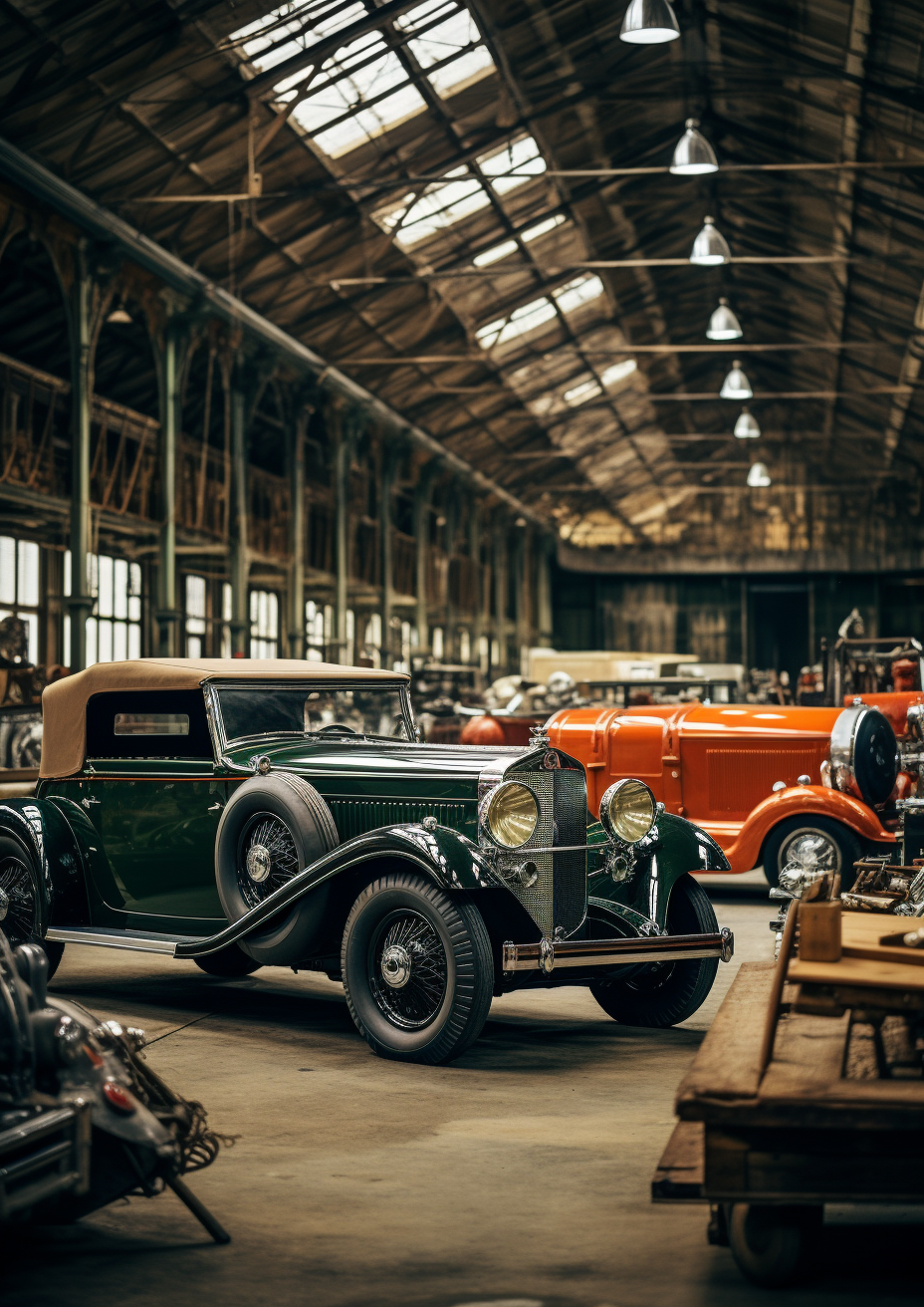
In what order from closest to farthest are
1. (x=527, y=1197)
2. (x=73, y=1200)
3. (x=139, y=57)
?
(x=73, y=1200)
(x=527, y=1197)
(x=139, y=57)

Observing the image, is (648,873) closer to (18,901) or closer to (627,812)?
(627,812)

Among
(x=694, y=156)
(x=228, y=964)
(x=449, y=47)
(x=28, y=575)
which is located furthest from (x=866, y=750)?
(x=28, y=575)

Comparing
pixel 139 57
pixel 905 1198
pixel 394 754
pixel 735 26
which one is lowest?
pixel 905 1198

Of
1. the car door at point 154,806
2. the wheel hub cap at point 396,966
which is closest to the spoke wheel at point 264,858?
the car door at point 154,806

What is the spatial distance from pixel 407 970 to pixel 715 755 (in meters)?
6.19

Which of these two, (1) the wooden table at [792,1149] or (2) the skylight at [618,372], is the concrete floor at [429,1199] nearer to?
(1) the wooden table at [792,1149]

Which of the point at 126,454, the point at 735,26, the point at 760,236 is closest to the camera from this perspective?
the point at 735,26

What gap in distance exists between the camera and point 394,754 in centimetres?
731

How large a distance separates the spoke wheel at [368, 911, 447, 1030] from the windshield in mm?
1576

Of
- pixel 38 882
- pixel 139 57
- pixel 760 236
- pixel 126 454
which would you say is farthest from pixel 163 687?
pixel 760 236

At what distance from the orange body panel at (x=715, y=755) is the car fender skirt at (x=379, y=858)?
549 cm

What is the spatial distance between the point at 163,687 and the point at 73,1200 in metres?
4.20

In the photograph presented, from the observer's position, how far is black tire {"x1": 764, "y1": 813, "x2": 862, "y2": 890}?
36.3 ft

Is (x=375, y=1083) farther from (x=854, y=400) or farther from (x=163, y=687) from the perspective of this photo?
(x=854, y=400)
